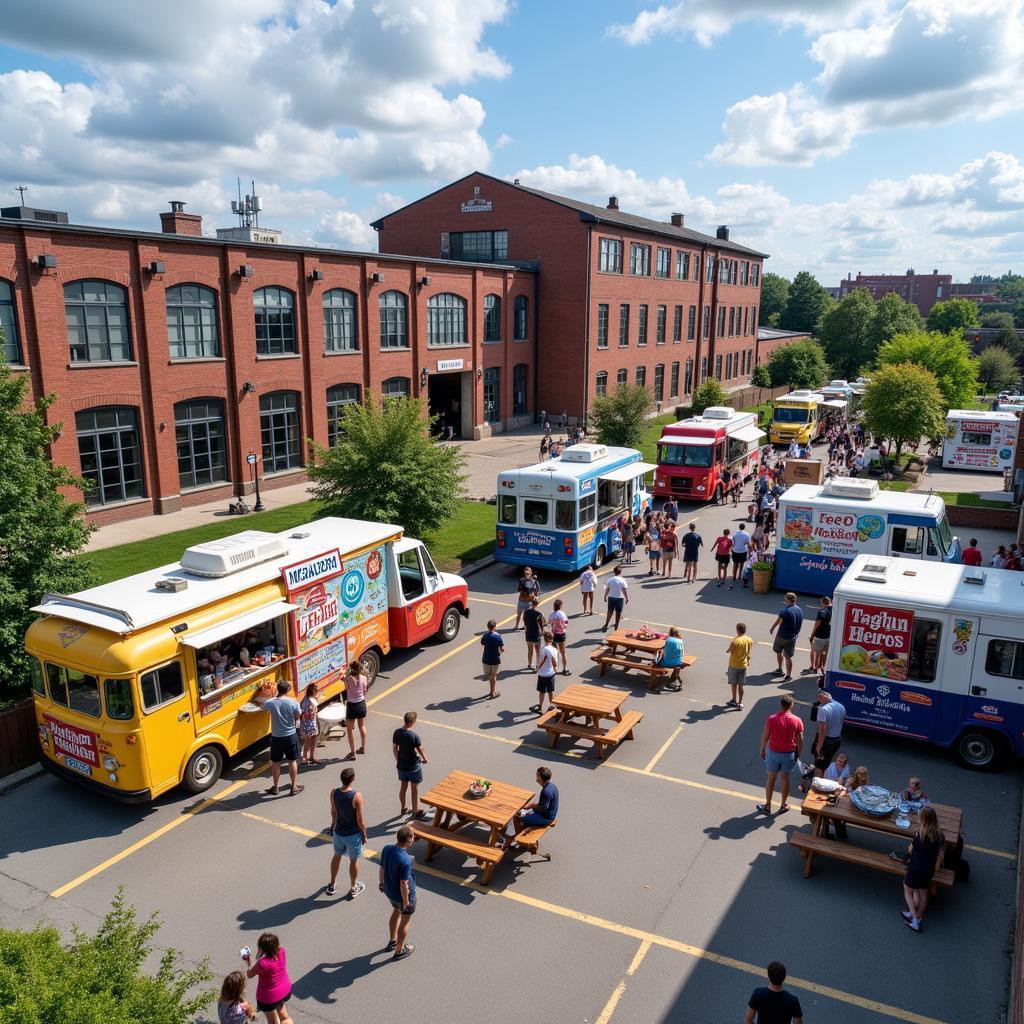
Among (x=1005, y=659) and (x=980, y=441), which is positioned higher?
(x=1005, y=659)

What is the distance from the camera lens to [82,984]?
205 inches

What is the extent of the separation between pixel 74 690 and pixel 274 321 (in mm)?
23811

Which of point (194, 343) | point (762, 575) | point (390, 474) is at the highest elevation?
point (194, 343)

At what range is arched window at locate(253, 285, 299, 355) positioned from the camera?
31938 millimetres

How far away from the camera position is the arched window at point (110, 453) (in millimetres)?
26531

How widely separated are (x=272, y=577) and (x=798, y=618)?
30.3ft

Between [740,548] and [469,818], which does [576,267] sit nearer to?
[740,548]

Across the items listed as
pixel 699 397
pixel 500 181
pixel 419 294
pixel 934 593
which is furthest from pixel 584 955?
pixel 500 181

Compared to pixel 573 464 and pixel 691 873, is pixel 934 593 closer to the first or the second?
pixel 691 873

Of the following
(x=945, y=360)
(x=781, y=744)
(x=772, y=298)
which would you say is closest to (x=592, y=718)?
(x=781, y=744)

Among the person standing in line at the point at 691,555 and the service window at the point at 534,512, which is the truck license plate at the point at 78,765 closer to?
the service window at the point at 534,512

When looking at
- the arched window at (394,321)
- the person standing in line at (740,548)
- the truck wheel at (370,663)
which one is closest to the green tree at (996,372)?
the arched window at (394,321)

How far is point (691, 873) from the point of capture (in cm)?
1008

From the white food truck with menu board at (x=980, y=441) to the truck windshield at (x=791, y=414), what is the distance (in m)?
6.88
